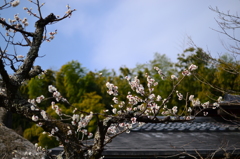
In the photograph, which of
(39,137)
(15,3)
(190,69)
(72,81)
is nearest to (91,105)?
(72,81)

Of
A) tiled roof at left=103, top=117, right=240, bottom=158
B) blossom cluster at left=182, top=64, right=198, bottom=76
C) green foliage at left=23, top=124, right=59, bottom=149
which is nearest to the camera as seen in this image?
blossom cluster at left=182, top=64, right=198, bottom=76

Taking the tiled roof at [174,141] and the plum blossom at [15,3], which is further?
the tiled roof at [174,141]

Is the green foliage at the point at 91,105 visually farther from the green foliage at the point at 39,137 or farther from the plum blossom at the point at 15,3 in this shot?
the plum blossom at the point at 15,3

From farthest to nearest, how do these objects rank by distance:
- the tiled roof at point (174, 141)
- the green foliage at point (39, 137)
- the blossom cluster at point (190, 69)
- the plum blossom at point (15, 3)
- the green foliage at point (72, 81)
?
the green foliage at point (72, 81), the green foliage at point (39, 137), the tiled roof at point (174, 141), the blossom cluster at point (190, 69), the plum blossom at point (15, 3)

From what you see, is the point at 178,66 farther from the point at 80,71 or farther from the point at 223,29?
the point at 223,29

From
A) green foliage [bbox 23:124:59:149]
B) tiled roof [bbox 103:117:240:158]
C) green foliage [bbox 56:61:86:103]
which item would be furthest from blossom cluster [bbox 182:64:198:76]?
green foliage [bbox 56:61:86:103]

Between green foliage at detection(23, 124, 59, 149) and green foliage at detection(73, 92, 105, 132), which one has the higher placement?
green foliage at detection(73, 92, 105, 132)

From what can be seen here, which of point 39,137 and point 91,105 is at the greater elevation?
point 91,105

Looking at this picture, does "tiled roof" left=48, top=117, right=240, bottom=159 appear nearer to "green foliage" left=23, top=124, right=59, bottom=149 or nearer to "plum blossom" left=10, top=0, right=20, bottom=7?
"plum blossom" left=10, top=0, right=20, bottom=7

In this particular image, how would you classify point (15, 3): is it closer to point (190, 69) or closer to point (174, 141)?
point (190, 69)

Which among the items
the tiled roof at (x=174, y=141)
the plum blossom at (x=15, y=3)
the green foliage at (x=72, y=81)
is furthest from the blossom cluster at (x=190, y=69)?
the green foliage at (x=72, y=81)

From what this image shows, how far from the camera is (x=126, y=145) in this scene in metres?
4.75

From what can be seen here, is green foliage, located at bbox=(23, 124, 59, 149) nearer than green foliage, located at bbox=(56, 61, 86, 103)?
Yes

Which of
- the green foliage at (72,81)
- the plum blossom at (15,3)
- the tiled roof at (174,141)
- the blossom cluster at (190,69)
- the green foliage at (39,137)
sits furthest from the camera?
the green foliage at (72,81)
